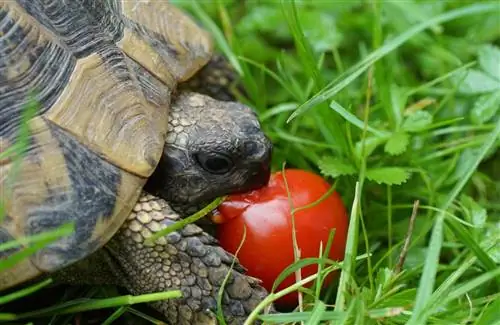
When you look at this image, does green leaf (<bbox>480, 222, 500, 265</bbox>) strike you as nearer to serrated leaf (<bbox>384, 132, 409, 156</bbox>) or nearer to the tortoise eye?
serrated leaf (<bbox>384, 132, 409, 156</bbox>)

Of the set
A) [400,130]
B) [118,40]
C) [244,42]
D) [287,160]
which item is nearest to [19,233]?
[118,40]

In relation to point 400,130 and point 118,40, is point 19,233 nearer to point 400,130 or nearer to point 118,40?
point 118,40

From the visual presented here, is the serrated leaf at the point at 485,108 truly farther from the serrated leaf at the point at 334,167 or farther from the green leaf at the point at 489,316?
the green leaf at the point at 489,316

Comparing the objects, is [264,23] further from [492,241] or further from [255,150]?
[492,241]

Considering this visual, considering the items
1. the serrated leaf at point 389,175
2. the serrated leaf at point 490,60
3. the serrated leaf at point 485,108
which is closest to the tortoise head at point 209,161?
the serrated leaf at point 389,175

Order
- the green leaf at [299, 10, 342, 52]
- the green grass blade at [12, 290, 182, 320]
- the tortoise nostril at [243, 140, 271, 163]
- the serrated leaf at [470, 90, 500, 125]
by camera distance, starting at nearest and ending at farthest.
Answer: the green grass blade at [12, 290, 182, 320] → the tortoise nostril at [243, 140, 271, 163] → the serrated leaf at [470, 90, 500, 125] → the green leaf at [299, 10, 342, 52]

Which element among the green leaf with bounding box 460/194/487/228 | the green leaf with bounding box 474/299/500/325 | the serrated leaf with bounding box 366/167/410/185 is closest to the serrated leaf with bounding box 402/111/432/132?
the serrated leaf with bounding box 366/167/410/185

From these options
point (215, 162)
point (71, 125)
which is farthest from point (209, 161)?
point (71, 125)
